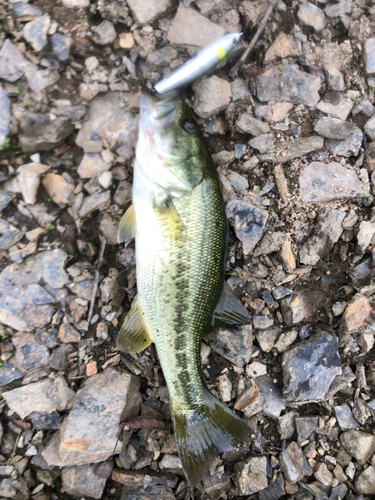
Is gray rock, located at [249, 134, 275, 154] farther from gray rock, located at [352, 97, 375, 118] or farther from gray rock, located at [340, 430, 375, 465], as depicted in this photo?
gray rock, located at [340, 430, 375, 465]

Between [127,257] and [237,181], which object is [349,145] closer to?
[237,181]

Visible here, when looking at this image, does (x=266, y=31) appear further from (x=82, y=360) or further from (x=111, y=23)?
(x=82, y=360)

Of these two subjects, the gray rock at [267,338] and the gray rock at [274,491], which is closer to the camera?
the gray rock at [274,491]

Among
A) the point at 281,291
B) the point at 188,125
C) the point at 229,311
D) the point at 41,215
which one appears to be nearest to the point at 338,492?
the point at 281,291

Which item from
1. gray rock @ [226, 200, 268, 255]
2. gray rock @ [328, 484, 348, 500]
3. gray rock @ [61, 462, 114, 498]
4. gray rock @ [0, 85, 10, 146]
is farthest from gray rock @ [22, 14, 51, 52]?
gray rock @ [328, 484, 348, 500]

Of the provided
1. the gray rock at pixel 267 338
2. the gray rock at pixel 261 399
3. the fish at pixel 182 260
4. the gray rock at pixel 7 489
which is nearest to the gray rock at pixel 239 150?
the fish at pixel 182 260

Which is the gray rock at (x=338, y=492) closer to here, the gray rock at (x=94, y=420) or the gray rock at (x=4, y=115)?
the gray rock at (x=94, y=420)
